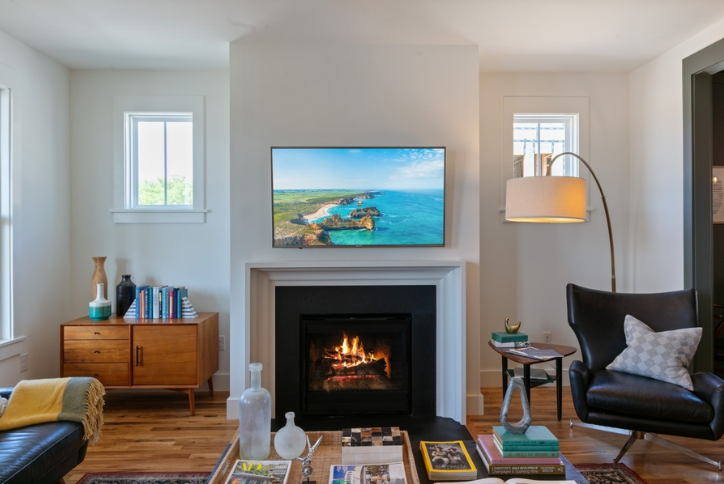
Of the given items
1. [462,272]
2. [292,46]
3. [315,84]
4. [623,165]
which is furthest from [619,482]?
[292,46]

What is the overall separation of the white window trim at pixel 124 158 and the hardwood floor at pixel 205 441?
1.41 m

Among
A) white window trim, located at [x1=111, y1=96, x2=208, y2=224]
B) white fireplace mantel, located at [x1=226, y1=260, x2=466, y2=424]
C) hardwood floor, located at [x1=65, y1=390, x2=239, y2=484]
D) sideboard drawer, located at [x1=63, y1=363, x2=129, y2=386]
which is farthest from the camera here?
white window trim, located at [x1=111, y1=96, x2=208, y2=224]

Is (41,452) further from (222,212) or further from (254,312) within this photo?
(222,212)

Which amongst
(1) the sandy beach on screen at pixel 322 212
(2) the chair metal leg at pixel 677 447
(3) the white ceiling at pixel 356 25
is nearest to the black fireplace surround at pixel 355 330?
(1) the sandy beach on screen at pixel 322 212

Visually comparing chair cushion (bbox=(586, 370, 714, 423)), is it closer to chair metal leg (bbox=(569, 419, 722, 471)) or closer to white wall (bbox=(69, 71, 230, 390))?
chair metal leg (bbox=(569, 419, 722, 471))

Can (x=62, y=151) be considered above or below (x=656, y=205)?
above

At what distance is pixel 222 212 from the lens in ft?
12.4

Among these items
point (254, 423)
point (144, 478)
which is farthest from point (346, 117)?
point (144, 478)

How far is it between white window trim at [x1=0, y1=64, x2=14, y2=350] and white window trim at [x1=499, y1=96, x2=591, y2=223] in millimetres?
3594

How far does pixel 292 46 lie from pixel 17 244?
7.67ft

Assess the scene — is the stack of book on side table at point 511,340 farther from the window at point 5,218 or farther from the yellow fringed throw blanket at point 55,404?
the window at point 5,218

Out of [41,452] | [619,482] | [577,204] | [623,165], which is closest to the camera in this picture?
[41,452]

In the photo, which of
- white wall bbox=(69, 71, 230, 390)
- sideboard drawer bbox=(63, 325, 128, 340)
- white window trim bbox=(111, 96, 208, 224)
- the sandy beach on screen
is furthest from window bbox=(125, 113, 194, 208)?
the sandy beach on screen

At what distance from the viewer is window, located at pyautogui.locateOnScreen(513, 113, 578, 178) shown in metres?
3.93
